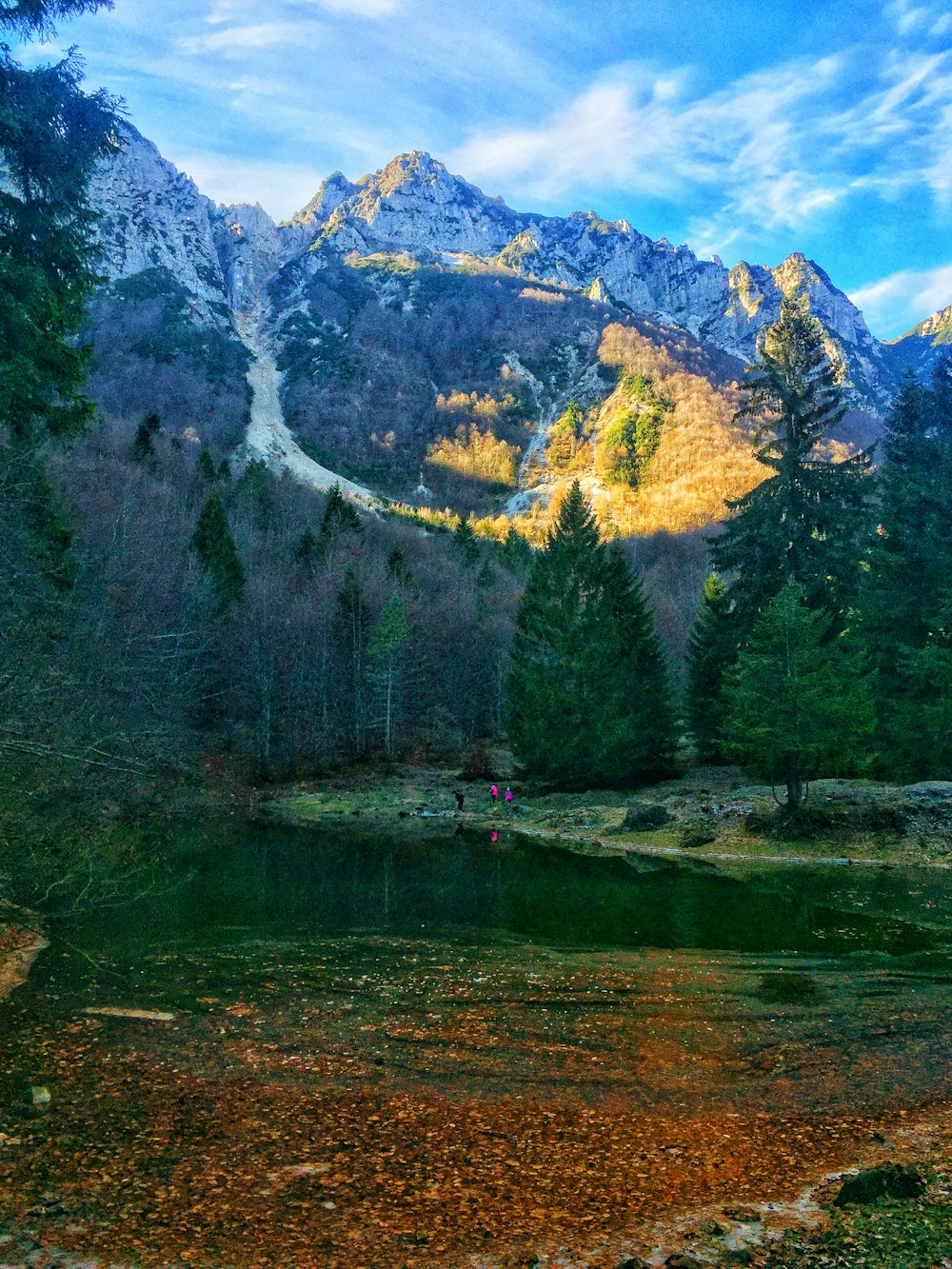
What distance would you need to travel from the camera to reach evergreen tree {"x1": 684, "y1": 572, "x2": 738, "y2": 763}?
1524 inches

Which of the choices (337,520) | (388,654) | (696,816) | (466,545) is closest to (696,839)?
(696,816)

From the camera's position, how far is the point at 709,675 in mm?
39406

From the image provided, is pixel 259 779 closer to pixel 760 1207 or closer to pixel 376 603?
pixel 376 603

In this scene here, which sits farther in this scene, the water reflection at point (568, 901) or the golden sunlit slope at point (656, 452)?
the golden sunlit slope at point (656, 452)

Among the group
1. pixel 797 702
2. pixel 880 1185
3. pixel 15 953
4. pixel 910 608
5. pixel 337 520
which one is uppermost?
pixel 337 520

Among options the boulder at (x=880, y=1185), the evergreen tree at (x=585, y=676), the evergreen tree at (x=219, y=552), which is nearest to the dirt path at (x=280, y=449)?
the evergreen tree at (x=219, y=552)

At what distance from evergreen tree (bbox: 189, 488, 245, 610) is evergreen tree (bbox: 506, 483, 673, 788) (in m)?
22.8

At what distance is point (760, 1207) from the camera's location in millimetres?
5496

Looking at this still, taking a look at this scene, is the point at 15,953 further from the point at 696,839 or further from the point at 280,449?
the point at 280,449

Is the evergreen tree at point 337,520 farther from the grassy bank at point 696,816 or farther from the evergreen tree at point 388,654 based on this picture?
the grassy bank at point 696,816

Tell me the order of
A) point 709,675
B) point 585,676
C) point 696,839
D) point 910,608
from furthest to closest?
point 709,675 < point 585,676 < point 910,608 < point 696,839

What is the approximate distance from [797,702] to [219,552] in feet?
134

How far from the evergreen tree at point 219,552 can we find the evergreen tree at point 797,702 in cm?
3612

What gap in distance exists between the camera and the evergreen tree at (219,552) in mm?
51906
